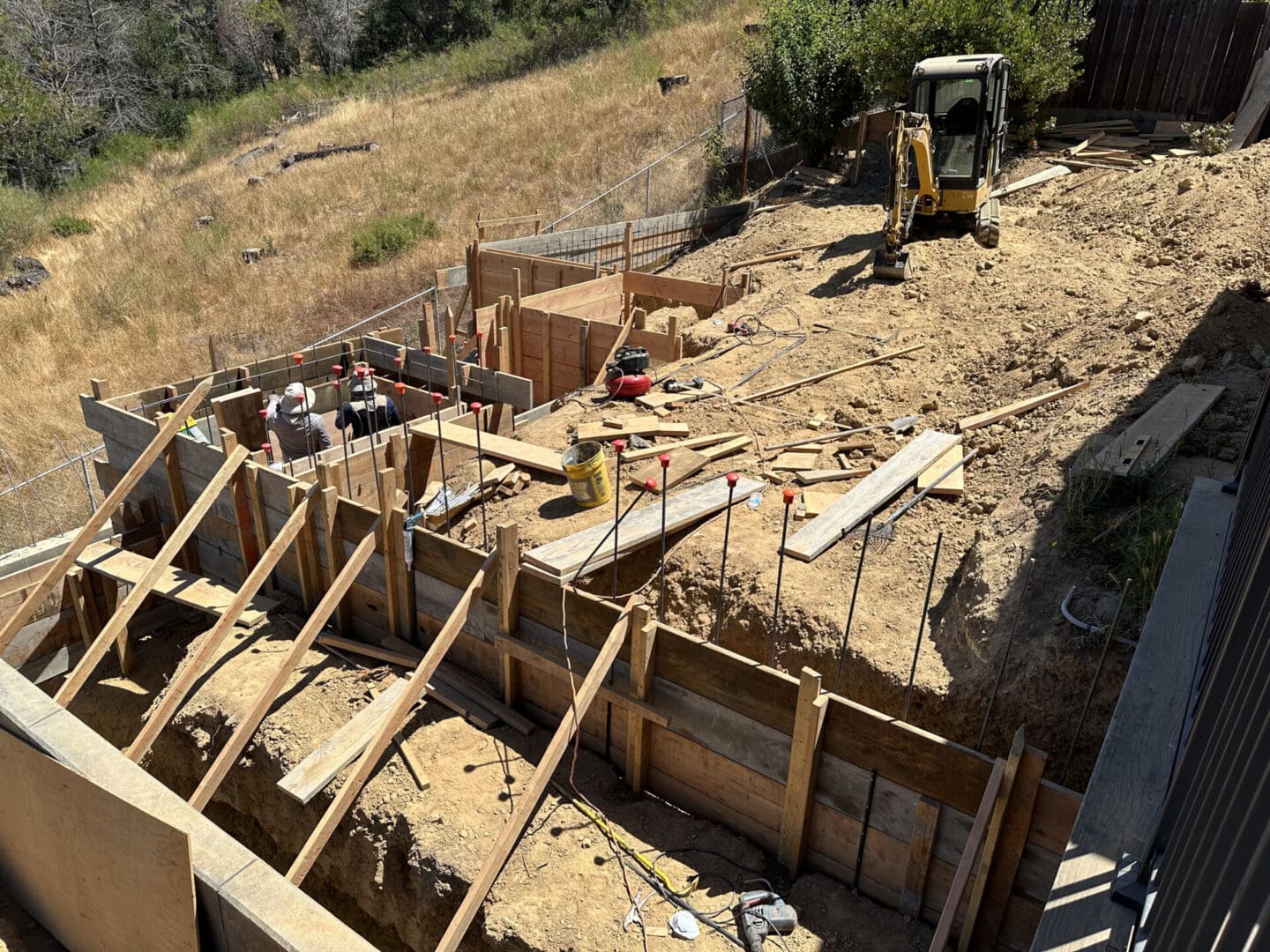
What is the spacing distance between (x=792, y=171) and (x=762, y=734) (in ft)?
64.9

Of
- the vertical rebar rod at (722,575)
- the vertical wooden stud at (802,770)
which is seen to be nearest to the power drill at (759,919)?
the vertical wooden stud at (802,770)

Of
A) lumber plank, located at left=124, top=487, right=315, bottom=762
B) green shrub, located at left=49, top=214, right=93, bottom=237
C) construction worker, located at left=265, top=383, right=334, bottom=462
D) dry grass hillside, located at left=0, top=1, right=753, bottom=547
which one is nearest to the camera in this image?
lumber plank, located at left=124, top=487, right=315, bottom=762

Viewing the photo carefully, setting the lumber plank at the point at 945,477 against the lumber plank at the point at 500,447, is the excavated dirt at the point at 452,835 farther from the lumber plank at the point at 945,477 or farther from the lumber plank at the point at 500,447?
the lumber plank at the point at 945,477

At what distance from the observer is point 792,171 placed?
75.4ft

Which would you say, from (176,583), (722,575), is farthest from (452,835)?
(176,583)

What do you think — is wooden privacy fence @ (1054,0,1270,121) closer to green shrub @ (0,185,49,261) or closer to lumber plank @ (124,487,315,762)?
lumber plank @ (124,487,315,762)

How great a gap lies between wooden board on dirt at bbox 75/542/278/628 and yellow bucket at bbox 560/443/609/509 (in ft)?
11.5

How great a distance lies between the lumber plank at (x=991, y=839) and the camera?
191 inches

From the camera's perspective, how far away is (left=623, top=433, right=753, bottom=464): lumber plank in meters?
9.81

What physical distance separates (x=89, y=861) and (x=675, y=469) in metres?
6.03

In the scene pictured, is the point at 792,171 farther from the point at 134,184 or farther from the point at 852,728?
the point at 134,184

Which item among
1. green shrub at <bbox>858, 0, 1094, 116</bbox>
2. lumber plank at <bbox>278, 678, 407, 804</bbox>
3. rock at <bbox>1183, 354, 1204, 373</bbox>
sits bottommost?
lumber plank at <bbox>278, 678, 407, 804</bbox>

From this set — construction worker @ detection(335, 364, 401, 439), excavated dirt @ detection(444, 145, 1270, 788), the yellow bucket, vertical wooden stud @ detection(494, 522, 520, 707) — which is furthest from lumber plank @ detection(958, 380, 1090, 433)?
construction worker @ detection(335, 364, 401, 439)

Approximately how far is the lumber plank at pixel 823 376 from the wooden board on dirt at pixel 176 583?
20.2 ft
